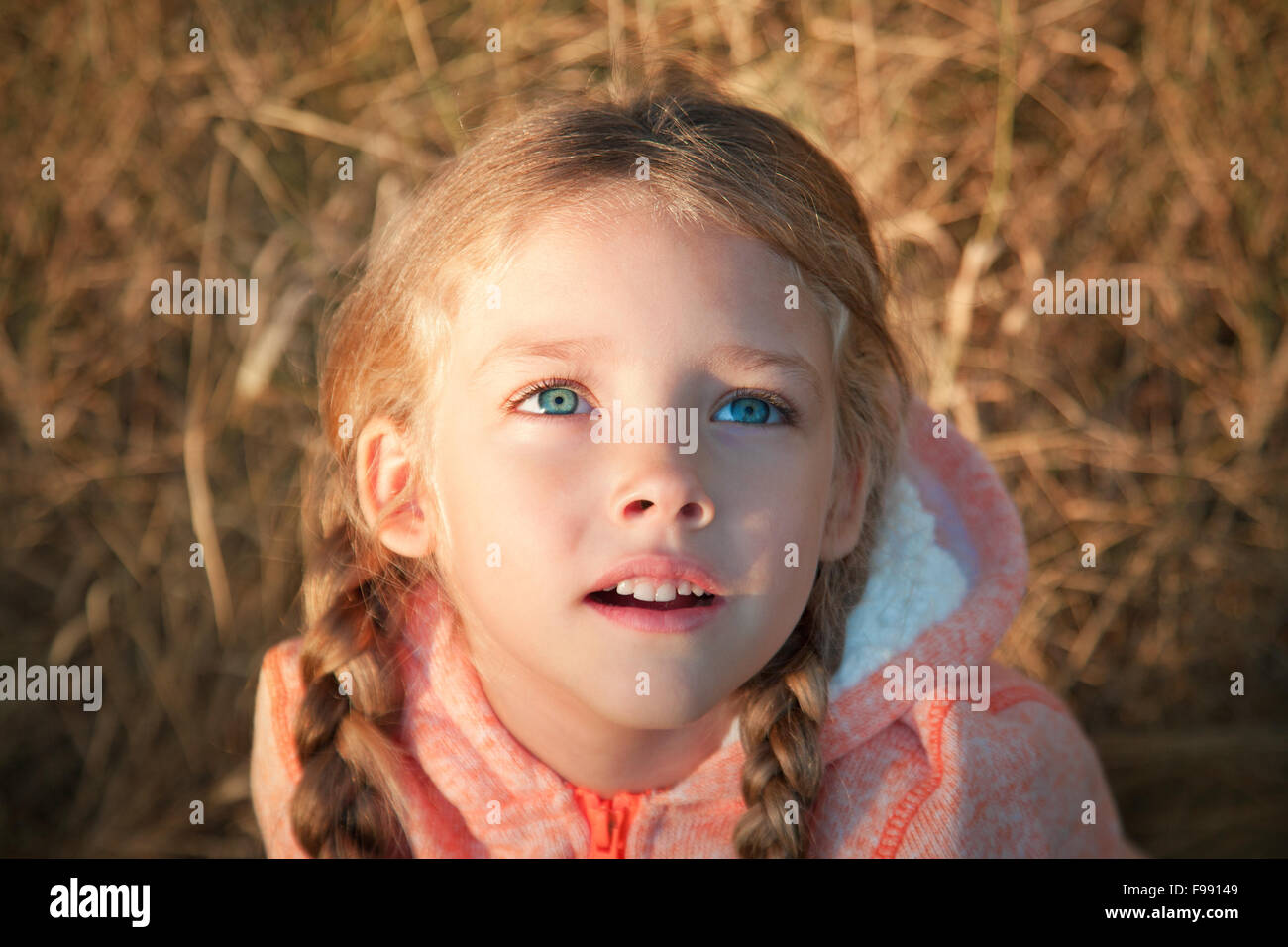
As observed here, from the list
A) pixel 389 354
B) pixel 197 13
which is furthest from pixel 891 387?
pixel 197 13

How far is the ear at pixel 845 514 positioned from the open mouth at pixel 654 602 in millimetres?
219

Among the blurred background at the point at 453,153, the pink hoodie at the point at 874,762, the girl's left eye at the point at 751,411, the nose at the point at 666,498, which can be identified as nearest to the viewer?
the nose at the point at 666,498

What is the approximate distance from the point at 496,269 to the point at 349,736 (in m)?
0.57

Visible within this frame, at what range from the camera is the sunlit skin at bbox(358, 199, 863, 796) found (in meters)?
1.02

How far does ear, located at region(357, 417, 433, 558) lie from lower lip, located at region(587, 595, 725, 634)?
10.9 inches

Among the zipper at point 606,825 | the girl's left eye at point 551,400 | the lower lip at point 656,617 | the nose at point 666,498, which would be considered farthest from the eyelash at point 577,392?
the zipper at point 606,825

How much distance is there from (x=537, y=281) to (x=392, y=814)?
2.15 feet

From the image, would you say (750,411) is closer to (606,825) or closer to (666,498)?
(666,498)

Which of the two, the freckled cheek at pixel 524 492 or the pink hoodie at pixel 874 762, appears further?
the pink hoodie at pixel 874 762

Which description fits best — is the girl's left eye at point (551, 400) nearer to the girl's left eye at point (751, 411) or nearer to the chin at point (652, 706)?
the girl's left eye at point (751, 411)

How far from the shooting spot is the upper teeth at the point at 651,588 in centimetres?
103

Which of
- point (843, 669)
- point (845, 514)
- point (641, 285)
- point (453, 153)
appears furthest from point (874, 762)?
point (453, 153)

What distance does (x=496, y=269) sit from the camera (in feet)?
3.66

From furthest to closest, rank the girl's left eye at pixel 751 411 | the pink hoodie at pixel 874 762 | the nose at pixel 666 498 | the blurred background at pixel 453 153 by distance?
the blurred background at pixel 453 153 → the pink hoodie at pixel 874 762 → the girl's left eye at pixel 751 411 → the nose at pixel 666 498
